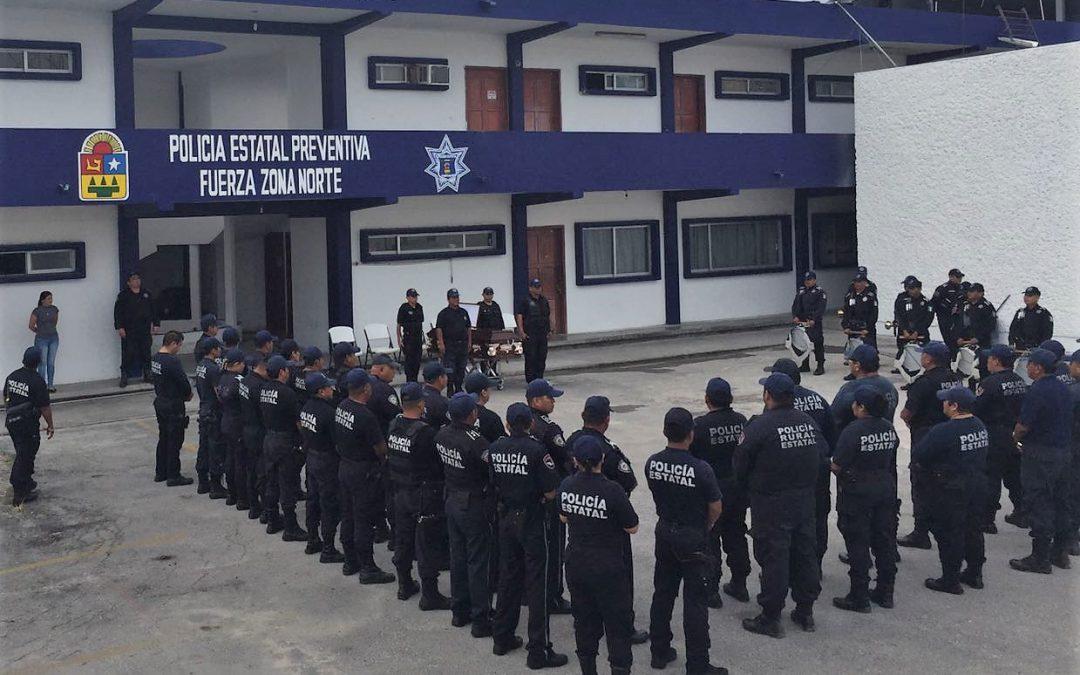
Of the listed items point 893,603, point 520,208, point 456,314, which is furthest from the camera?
point 520,208

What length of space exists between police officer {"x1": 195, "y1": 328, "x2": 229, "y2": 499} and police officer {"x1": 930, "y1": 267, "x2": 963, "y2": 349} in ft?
37.2

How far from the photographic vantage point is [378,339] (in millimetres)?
22297

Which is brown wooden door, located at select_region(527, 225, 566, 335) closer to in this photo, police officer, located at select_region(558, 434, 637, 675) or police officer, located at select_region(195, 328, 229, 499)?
police officer, located at select_region(195, 328, 229, 499)

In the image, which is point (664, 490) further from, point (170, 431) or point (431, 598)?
point (170, 431)

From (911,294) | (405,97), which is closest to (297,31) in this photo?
(405,97)

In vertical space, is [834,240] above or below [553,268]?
above

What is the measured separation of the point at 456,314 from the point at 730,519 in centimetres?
936

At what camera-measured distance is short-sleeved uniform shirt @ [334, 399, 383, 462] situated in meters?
9.70

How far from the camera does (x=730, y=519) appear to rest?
9328 millimetres

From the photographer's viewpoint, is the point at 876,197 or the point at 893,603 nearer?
the point at 893,603

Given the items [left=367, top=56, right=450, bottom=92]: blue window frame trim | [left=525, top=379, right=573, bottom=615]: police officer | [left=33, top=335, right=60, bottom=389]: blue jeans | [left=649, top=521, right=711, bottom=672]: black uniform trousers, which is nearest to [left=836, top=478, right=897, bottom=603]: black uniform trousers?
[left=649, top=521, right=711, bottom=672]: black uniform trousers

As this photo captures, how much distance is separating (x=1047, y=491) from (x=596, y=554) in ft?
14.9

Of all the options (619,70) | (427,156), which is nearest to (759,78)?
(619,70)

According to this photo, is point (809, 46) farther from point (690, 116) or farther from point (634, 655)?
point (634, 655)
